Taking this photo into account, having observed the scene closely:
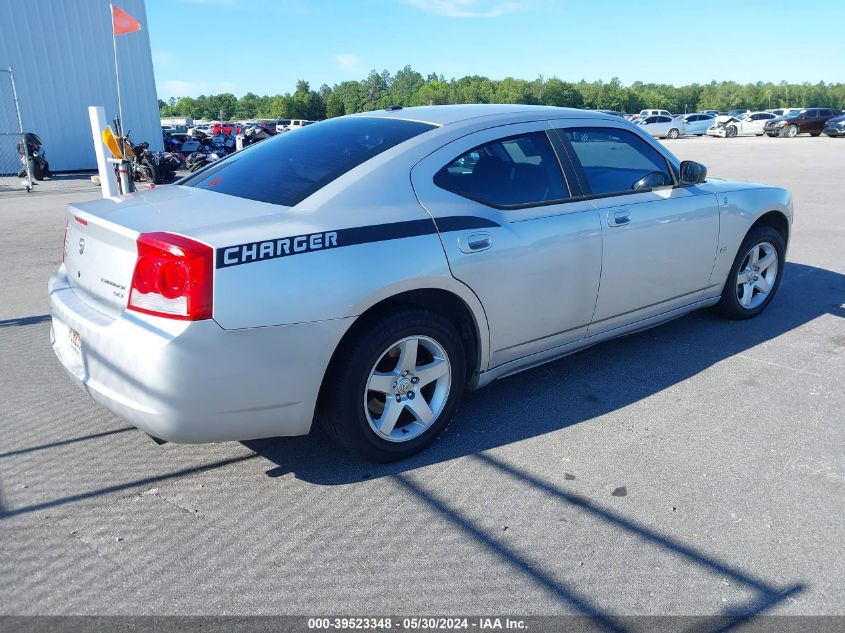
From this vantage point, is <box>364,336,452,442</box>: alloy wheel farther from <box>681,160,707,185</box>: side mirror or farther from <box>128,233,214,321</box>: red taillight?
<box>681,160,707,185</box>: side mirror

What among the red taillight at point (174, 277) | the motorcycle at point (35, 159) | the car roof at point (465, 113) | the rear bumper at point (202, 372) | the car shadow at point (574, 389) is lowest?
the motorcycle at point (35, 159)

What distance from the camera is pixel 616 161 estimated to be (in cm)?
433

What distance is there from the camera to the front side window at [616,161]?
156 inches

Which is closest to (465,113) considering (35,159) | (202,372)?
(202,372)

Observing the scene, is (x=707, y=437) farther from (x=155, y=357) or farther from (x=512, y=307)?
(x=155, y=357)

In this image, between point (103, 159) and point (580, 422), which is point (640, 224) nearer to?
point (580, 422)

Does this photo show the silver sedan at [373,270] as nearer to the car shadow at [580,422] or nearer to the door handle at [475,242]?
the door handle at [475,242]

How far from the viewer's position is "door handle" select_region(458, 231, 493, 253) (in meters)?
3.22

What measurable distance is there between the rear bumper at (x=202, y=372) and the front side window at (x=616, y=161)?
198 centimetres

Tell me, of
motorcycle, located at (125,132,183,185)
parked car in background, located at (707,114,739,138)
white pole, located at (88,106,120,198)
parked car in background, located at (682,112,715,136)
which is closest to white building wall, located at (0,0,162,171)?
motorcycle, located at (125,132,183,185)

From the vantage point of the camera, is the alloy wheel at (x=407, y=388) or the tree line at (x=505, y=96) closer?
the alloy wheel at (x=407, y=388)

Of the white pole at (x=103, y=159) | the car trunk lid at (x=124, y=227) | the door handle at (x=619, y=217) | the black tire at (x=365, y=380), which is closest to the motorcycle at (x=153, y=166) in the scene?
the white pole at (x=103, y=159)

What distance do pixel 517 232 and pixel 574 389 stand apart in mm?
1168

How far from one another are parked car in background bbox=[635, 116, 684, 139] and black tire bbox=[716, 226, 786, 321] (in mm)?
40271
